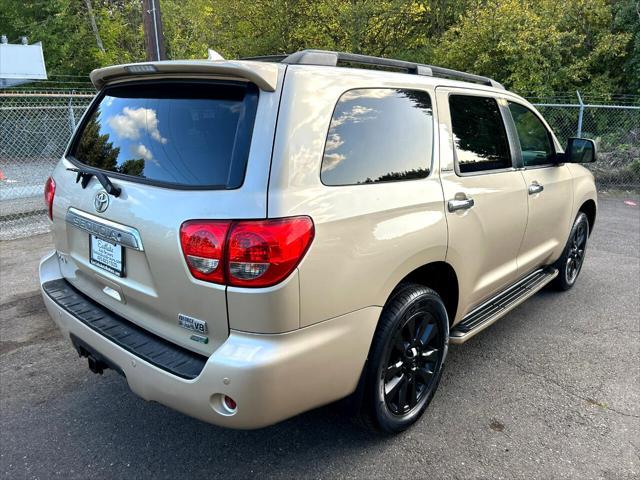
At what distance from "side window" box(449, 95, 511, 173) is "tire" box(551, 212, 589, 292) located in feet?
5.23

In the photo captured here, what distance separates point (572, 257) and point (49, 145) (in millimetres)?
9253

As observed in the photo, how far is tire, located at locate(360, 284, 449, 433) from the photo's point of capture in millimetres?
2459

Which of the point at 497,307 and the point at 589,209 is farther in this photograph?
the point at 589,209

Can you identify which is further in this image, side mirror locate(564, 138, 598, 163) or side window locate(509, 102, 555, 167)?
side mirror locate(564, 138, 598, 163)

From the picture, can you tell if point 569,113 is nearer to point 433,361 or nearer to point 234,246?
point 433,361

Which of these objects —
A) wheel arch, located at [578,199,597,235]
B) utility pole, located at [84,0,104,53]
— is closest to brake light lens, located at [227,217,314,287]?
wheel arch, located at [578,199,597,235]

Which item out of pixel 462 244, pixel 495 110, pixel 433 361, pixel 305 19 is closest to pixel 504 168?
pixel 495 110

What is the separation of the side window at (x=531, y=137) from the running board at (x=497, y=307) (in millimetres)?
936

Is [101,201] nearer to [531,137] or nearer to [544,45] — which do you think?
[531,137]

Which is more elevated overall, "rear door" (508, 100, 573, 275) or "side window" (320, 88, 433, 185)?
"side window" (320, 88, 433, 185)

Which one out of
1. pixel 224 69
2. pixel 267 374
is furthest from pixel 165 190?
pixel 267 374

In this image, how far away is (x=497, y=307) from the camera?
351 cm

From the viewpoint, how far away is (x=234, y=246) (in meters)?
1.97

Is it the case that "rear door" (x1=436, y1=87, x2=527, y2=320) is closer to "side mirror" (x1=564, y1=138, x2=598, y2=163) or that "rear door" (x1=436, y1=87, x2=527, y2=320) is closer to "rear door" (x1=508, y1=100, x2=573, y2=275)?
"rear door" (x1=508, y1=100, x2=573, y2=275)
